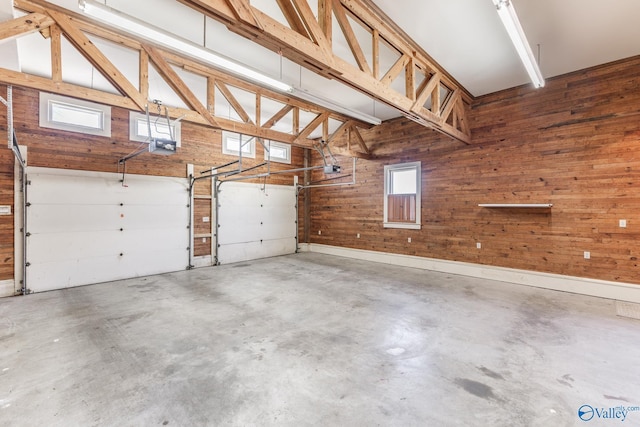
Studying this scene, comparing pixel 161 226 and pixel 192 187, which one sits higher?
pixel 192 187

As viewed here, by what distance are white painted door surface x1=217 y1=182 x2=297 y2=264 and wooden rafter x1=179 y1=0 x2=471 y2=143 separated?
5.03 m

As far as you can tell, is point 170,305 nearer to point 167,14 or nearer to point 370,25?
point 167,14

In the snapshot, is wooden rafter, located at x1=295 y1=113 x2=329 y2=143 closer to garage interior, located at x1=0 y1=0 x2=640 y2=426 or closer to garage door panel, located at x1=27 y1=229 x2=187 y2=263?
garage interior, located at x1=0 y1=0 x2=640 y2=426

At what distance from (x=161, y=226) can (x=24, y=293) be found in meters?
2.35

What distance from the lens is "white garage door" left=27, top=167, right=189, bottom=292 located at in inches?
190

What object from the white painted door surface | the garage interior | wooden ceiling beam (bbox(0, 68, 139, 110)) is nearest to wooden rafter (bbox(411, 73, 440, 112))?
the garage interior

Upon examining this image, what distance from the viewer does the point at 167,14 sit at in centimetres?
320

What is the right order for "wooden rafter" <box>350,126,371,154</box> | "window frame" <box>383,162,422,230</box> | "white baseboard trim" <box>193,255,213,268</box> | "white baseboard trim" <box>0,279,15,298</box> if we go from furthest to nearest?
"wooden rafter" <box>350,126,371,154</box> → "white baseboard trim" <box>193,255,213,268</box> → "window frame" <box>383,162,422,230</box> → "white baseboard trim" <box>0,279,15,298</box>

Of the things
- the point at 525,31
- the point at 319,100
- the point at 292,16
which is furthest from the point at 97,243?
the point at 525,31

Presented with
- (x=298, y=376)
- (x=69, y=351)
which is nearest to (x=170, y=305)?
(x=69, y=351)

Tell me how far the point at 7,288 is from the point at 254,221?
482 cm

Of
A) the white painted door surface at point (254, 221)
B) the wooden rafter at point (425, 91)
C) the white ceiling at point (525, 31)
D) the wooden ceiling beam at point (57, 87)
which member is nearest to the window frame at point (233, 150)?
the white painted door surface at point (254, 221)

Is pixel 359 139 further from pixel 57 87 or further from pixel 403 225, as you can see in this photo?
pixel 57 87

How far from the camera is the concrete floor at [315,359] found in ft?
6.31
